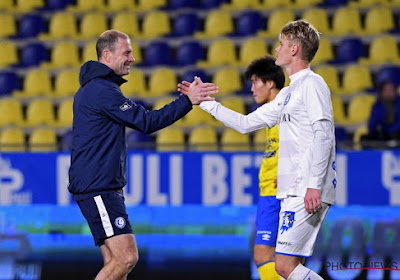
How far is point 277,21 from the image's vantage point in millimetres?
11875

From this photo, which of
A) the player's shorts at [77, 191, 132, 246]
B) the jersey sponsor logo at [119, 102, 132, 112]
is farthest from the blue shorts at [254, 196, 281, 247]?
the jersey sponsor logo at [119, 102, 132, 112]

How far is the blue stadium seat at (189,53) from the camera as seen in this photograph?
38.8ft

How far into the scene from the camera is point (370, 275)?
7.36 m

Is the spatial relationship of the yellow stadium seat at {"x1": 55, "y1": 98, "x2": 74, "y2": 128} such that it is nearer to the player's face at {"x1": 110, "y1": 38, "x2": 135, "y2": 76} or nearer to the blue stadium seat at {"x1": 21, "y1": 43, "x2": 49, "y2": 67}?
the blue stadium seat at {"x1": 21, "y1": 43, "x2": 49, "y2": 67}

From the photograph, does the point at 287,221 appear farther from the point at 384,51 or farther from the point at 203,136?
the point at 384,51

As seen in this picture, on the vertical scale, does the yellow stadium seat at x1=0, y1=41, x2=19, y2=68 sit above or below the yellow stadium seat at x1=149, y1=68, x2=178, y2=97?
above

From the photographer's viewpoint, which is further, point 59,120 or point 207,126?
point 59,120

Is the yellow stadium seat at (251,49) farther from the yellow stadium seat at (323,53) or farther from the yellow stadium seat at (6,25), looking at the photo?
the yellow stadium seat at (6,25)

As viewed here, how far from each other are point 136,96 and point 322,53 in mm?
2547

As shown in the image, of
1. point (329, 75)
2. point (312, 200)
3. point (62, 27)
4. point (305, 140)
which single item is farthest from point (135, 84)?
point (312, 200)

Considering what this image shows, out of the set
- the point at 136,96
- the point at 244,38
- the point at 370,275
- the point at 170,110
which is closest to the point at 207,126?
the point at 136,96

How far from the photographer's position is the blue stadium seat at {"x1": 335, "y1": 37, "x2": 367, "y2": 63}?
1153cm

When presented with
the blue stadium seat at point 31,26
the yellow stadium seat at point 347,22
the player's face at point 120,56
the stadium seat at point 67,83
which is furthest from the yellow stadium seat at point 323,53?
the player's face at point 120,56

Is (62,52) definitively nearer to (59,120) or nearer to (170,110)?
(59,120)
